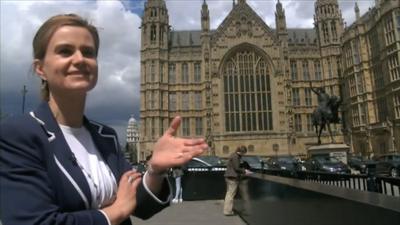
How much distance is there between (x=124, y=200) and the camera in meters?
1.57

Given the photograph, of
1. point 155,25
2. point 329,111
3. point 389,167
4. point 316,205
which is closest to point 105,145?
point 316,205

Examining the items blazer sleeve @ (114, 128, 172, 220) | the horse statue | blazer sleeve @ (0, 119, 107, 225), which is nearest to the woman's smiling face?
blazer sleeve @ (0, 119, 107, 225)

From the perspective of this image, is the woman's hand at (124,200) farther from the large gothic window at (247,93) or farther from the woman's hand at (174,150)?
the large gothic window at (247,93)

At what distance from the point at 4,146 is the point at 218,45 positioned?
52802 millimetres

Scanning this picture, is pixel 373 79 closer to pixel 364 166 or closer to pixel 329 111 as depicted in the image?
pixel 329 111

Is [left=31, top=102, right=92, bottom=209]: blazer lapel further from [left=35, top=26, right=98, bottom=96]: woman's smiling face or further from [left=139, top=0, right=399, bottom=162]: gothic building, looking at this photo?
[left=139, top=0, right=399, bottom=162]: gothic building

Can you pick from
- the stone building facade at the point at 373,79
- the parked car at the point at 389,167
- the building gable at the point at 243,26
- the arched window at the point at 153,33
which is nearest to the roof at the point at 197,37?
the arched window at the point at 153,33

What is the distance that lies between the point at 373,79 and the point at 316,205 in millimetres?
48863

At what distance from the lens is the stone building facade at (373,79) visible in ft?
137

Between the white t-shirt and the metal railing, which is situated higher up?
the white t-shirt

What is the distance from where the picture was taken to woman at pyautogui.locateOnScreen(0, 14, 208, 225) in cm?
129

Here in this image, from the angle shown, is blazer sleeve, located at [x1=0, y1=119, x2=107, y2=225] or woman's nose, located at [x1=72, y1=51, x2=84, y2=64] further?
woman's nose, located at [x1=72, y1=51, x2=84, y2=64]

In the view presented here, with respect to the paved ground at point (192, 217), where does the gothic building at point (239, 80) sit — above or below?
above

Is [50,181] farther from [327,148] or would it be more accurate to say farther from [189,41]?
[189,41]
